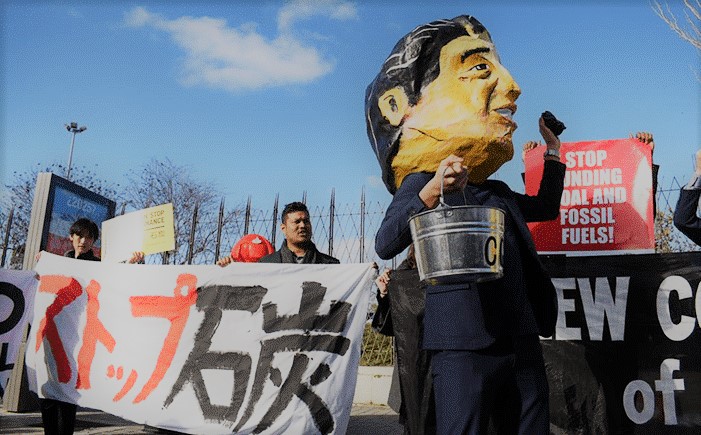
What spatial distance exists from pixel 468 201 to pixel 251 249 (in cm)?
356

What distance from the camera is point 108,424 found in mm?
6031

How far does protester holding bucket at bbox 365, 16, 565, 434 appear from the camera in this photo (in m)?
2.13

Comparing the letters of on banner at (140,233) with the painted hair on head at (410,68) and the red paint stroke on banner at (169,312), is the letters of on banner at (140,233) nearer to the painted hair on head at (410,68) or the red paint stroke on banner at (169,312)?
the red paint stroke on banner at (169,312)

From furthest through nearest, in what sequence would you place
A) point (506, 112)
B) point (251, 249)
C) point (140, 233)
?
point (251, 249)
point (140, 233)
point (506, 112)

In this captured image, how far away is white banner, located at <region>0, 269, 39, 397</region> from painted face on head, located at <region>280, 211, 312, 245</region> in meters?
2.12

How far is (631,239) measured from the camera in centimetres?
443

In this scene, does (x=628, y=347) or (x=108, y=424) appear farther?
(x=108, y=424)

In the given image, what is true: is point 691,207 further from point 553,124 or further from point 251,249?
point 251,249

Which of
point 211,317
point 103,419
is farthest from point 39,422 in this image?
point 211,317

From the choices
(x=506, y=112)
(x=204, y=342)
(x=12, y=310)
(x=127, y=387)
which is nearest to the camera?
(x=506, y=112)

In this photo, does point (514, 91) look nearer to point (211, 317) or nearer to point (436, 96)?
point (436, 96)

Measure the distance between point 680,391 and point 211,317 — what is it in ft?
9.95

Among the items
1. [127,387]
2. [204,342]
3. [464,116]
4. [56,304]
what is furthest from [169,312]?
[464,116]

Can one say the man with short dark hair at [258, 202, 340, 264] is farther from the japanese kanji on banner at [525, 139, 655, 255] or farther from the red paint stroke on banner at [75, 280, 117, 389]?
the japanese kanji on banner at [525, 139, 655, 255]
